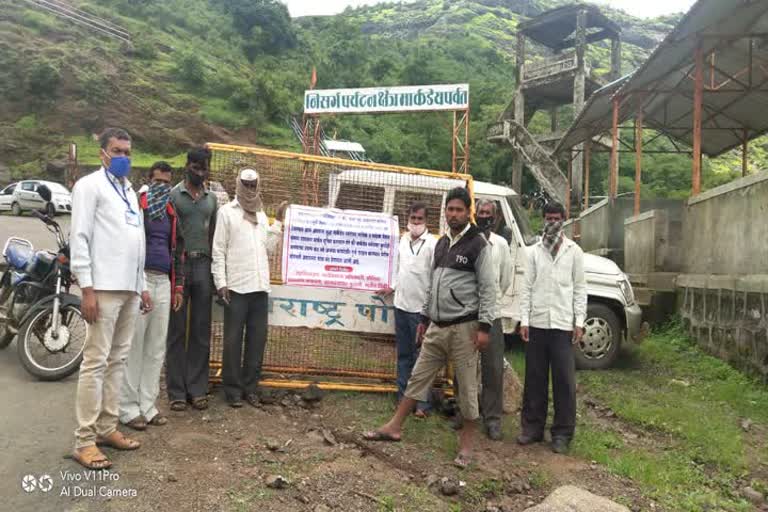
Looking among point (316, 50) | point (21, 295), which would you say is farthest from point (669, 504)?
point (316, 50)

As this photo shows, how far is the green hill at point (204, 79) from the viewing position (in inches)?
1153

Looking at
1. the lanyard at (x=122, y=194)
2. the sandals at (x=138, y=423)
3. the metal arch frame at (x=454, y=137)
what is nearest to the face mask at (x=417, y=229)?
the metal arch frame at (x=454, y=137)

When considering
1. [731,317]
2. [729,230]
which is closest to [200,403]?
[731,317]

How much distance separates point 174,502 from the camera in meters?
3.06

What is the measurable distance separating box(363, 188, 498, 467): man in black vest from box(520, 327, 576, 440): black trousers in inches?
32.0

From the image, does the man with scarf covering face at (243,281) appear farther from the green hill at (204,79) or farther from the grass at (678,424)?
the green hill at (204,79)

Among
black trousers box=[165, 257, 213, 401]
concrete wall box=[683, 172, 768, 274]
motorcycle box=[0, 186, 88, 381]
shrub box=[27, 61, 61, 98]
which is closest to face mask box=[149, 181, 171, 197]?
black trousers box=[165, 257, 213, 401]

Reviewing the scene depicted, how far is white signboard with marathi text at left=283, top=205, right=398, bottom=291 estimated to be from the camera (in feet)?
16.8

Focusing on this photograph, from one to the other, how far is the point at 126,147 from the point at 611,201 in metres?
10.4

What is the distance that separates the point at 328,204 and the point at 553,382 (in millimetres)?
2552

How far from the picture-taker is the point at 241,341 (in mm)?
4691

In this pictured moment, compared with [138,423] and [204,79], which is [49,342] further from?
[204,79]

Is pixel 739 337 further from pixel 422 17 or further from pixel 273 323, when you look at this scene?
pixel 422 17

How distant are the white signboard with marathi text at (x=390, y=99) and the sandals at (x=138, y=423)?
7865 millimetres
